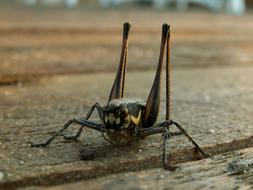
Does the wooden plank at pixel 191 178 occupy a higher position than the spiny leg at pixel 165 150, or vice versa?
the spiny leg at pixel 165 150

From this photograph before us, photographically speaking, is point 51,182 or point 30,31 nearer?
point 51,182

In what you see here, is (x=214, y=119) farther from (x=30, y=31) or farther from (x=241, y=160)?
(x=30, y=31)

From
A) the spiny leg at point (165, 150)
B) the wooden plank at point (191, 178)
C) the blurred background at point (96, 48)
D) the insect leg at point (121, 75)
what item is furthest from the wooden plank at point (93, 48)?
the wooden plank at point (191, 178)

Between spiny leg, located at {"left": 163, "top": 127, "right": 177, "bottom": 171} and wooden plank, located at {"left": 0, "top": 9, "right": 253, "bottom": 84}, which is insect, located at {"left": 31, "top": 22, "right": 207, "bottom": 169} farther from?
wooden plank, located at {"left": 0, "top": 9, "right": 253, "bottom": 84}

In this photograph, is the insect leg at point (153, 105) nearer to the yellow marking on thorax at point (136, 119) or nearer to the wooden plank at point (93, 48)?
the yellow marking on thorax at point (136, 119)

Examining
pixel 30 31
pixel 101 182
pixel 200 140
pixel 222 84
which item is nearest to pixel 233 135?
pixel 200 140

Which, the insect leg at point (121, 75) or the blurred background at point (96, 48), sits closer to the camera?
the insect leg at point (121, 75)

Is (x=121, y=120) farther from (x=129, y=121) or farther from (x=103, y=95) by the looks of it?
(x=103, y=95)
